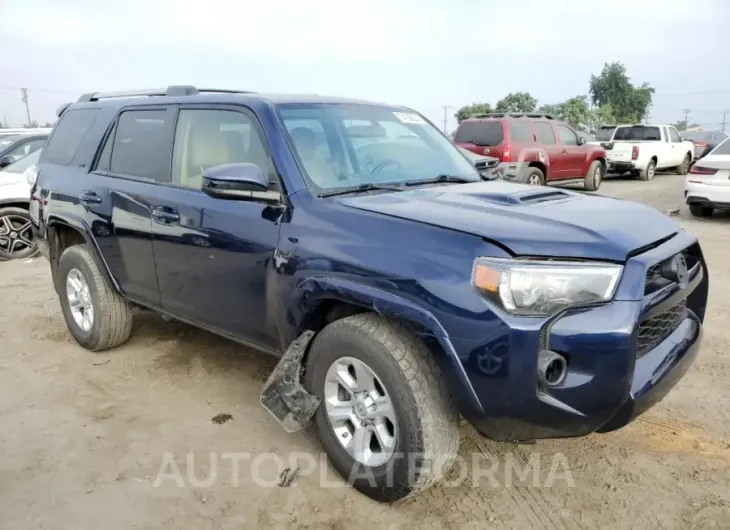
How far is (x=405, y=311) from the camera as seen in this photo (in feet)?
7.95

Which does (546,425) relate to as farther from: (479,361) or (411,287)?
(411,287)

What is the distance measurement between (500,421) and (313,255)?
1085 millimetres

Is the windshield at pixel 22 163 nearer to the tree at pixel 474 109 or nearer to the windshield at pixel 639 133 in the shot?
the windshield at pixel 639 133

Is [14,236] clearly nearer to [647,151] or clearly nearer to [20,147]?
[20,147]

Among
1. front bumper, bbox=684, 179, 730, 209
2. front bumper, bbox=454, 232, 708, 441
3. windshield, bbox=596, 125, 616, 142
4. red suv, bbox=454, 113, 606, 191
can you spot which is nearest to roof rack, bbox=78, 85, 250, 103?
front bumper, bbox=454, 232, 708, 441

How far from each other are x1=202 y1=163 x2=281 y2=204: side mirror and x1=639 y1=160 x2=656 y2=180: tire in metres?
16.7

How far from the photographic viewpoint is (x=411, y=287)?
242cm

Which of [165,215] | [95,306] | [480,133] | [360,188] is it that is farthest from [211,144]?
[480,133]

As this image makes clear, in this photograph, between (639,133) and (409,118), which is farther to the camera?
(639,133)

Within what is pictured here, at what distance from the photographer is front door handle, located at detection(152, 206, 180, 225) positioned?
3.54 metres

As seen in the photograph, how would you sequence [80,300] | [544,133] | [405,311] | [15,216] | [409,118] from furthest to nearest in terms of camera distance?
[544,133], [15,216], [80,300], [409,118], [405,311]

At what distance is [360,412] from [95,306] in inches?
102

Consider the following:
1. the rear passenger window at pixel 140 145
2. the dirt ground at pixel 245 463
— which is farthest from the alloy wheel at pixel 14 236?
the rear passenger window at pixel 140 145

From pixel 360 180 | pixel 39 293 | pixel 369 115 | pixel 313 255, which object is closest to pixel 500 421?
pixel 313 255
